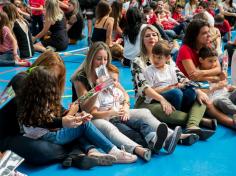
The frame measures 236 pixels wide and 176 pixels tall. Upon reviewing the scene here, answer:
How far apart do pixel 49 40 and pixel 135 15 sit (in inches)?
100.0

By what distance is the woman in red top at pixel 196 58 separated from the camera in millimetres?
4332

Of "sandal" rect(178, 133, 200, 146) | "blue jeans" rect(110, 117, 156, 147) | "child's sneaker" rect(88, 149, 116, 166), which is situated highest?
"blue jeans" rect(110, 117, 156, 147)

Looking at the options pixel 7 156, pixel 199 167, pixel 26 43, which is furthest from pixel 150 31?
pixel 26 43

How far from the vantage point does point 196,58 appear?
14.7 ft

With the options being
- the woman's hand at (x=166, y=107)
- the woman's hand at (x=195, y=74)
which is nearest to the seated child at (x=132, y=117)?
the woman's hand at (x=166, y=107)

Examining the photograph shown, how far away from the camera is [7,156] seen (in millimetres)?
2809

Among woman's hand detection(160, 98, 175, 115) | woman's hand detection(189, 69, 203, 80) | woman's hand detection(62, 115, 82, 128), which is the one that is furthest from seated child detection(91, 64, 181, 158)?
woman's hand detection(189, 69, 203, 80)

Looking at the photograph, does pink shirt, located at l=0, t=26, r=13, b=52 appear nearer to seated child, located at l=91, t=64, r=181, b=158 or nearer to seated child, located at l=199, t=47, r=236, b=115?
seated child, located at l=91, t=64, r=181, b=158

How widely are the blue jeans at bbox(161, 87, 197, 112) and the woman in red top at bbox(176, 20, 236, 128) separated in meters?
0.27

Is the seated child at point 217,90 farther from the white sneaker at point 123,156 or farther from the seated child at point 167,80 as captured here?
the white sneaker at point 123,156

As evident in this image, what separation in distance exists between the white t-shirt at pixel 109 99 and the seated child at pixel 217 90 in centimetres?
113

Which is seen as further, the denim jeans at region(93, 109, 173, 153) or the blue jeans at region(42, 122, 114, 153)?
the denim jeans at region(93, 109, 173, 153)

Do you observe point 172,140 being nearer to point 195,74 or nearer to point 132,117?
point 132,117

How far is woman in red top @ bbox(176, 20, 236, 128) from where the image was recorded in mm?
4332
